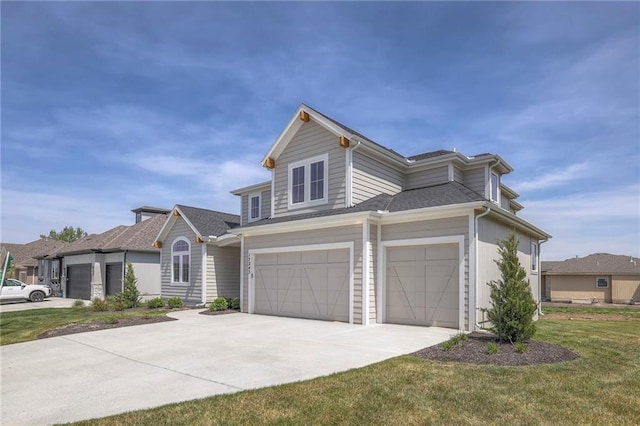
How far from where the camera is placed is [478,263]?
11.5 metres

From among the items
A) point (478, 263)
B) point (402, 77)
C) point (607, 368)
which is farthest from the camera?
point (402, 77)

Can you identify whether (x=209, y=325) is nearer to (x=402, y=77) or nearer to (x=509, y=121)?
(x=402, y=77)

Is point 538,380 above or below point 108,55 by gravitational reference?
below

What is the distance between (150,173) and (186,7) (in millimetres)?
15525

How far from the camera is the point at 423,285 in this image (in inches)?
485

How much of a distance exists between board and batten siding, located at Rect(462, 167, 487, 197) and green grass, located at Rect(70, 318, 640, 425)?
9816mm

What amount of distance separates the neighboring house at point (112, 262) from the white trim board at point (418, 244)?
696 inches

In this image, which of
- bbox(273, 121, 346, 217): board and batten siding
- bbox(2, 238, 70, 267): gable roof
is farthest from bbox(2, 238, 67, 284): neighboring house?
bbox(273, 121, 346, 217): board and batten siding

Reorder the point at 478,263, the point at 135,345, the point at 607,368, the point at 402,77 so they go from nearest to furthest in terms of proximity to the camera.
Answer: the point at 607,368 → the point at 135,345 → the point at 478,263 → the point at 402,77

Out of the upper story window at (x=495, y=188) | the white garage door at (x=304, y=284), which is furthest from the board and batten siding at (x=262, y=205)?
the upper story window at (x=495, y=188)

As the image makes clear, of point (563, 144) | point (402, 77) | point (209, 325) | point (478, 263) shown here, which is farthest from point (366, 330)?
point (563, 144)

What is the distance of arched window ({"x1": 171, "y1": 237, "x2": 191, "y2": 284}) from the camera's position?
2175cm

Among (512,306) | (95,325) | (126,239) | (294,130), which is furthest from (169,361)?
(126,239)

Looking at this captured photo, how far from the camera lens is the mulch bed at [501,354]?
7645 mm
